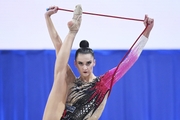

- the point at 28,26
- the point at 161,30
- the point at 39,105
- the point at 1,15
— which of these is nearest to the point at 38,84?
the point at 39,105

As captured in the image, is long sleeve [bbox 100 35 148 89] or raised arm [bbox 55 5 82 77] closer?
raised arm [bbox 55 5 82 77]

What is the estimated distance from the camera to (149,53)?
2115mm

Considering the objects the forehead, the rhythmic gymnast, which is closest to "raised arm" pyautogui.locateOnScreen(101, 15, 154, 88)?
the rhythmic gymnast

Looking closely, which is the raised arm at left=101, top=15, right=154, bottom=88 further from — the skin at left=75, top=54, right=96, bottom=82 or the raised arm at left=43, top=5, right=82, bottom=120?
the raised arm at left=43, top=5, right=82, bottom=120

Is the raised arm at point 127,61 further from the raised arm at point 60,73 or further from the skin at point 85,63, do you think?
the raised arm at point 60,73

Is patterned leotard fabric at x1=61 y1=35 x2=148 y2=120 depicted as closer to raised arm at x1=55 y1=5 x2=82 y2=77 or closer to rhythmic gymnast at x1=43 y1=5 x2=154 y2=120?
rhythmic gymnast at x1=43 y1=5 x2=154 y2=120

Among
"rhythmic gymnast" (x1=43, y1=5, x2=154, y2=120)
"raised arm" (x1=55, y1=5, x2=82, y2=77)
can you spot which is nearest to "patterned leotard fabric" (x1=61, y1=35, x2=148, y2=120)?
"rhythmic gymnast" (x1=43, y1=5, x2=154, y2=120)

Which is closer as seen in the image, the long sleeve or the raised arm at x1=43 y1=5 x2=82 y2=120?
the raised arm at x1=43 y1=5 x2=82 y2=120

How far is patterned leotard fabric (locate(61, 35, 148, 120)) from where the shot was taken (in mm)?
1227

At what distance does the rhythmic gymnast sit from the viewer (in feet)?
3.86

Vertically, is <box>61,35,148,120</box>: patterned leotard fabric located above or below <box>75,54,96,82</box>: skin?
below

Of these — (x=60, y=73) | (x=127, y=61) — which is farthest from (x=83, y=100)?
(x=127, y=61)

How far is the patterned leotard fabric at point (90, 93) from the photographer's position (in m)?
1.23

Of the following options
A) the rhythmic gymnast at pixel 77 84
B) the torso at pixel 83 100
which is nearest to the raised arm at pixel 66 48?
the rhythmic gymnast at pixel 77 84
